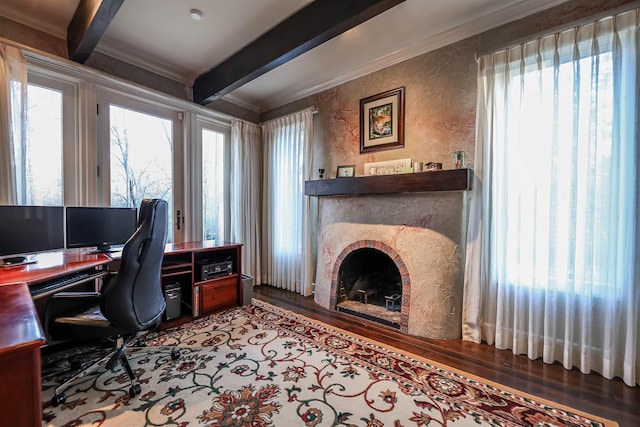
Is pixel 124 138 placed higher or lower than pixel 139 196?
higher

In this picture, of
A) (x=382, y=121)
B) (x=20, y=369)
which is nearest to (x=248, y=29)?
(x=382, y=121)

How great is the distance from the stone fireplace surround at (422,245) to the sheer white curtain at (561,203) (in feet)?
0.44

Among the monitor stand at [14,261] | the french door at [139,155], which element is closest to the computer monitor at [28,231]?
the monitor stand at [14,261]

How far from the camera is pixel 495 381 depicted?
6.09ft

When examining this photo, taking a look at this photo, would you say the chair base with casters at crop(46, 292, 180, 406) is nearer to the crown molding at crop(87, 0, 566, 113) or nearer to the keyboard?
the keyboard

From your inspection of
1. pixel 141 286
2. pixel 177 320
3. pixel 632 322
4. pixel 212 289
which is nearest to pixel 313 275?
pixel 212 289

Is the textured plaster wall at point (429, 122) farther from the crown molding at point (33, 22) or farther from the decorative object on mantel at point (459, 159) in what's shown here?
the crown molding at point (33, 22)

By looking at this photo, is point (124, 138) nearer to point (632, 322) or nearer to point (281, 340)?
point (281, 340)

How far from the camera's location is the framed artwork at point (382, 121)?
2.90 metres

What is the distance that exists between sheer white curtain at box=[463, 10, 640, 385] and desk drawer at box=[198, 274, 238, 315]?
241 centimetres

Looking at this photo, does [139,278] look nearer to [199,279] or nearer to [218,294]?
[199,279]

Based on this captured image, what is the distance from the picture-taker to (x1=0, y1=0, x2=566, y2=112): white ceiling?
87.4 inches

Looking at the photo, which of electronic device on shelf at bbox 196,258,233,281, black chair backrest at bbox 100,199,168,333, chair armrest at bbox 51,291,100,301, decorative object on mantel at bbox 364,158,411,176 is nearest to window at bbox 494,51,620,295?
decorative object on mantel at bbox 364,158,411,176

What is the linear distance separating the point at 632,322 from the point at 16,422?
3.10 meters
